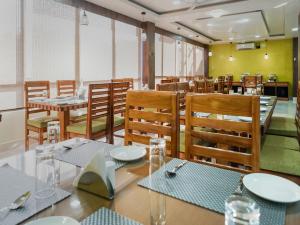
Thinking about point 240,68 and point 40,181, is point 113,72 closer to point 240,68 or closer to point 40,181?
point 40,181

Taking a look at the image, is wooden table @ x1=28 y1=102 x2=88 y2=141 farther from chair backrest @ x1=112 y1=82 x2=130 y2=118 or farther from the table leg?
chair backrest @ x1=112 y1=82 x2=130 y2=118

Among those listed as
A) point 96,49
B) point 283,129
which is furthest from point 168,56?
point 283,129

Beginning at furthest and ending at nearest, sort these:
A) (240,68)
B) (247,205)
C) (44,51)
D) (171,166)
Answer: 1. (240,68)
2. (44,51)
3. (171,166)
4. (247,205)

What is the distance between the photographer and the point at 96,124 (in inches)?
116

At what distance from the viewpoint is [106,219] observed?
0.71 metres

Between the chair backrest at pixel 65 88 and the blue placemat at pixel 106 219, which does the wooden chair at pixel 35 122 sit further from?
the blue placemat at pixel 106 219

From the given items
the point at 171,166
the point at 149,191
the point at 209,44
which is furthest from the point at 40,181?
the point at 209,44

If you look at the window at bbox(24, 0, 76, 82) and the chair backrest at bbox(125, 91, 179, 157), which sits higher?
the window at bbox(24, 0, 76, 82)

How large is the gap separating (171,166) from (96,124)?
1.99 metres

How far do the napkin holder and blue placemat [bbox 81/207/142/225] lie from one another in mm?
98

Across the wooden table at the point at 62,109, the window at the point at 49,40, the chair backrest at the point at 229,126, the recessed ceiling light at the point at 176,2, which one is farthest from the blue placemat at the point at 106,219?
the recessed ceiling light at the point at 176,2

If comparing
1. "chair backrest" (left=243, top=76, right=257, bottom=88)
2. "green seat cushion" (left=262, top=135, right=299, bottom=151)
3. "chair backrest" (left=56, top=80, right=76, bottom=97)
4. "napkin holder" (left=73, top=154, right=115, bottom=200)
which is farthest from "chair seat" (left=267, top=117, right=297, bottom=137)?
"chair backrest" (left=243, top=76, right=257, bottom=88)

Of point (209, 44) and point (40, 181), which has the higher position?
point (209, 44)

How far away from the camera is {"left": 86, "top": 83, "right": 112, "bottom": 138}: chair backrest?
2.77 m
